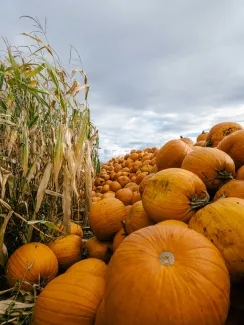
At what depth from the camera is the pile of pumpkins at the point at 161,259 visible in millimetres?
929

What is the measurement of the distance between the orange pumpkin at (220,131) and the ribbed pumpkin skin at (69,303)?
2.09 m

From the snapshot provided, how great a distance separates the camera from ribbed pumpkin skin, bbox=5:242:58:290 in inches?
72.2

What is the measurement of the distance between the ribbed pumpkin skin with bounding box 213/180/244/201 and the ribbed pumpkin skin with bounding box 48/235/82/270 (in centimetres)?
134

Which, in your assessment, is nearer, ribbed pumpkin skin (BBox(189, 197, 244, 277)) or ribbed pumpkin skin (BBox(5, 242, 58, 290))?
ribbed pumpkin skin (BBox(189, 197, 244, 277))

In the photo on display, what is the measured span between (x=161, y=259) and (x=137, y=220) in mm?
842

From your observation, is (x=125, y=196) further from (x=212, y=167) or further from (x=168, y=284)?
(x=168, y=284)

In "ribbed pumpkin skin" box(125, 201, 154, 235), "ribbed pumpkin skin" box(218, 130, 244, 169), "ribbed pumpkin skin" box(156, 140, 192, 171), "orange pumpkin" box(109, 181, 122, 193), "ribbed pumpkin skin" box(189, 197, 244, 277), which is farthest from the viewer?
"orange pumpkin" box(109, 181, 122, 193)

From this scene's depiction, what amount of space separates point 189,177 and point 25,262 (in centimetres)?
137

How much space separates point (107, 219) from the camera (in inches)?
88.2

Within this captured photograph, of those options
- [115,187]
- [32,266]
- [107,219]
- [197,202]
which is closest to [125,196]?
[107,219]

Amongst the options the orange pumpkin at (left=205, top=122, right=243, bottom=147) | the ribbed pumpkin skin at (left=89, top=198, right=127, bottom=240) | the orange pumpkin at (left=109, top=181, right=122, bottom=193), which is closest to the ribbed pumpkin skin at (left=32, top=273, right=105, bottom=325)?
the ribbed pumpkin skin at (left=89, top=198, right=127, bottom=240)

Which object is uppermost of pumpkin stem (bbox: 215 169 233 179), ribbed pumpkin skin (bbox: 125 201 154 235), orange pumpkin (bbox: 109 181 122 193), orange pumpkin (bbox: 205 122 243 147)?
orange pumpkin (bbox: 205 122 243 147)

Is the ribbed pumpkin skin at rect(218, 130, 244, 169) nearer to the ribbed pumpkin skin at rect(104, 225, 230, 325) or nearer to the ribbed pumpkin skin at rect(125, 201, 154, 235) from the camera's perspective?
the ribbed pumpkin skin at rect(125, 201, 154, 235)

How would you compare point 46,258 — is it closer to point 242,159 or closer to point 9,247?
point 9,247
